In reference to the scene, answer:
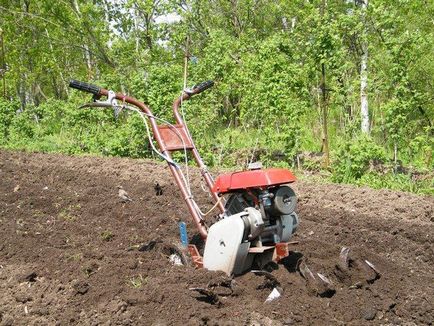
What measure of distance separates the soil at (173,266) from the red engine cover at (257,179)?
0.57 meters

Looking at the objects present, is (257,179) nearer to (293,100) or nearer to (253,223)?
(253,223)

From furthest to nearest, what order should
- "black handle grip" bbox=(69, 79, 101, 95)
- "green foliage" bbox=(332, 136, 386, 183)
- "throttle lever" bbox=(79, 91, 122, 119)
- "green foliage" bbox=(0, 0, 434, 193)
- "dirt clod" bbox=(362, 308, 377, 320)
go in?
"green foliage" bbox=(0, 0, 434, 193), "green foliage" bbox=(332, 136, 386, 183), "throttle lever" bbox=(79, 91, 122, 119), "black handle grip" bbox=(69, 79, 101, 95), "dirt clod" bbox=(362, 308, 377, 320)

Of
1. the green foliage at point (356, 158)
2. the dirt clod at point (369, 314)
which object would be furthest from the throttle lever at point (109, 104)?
the green foliage at point (356, 158)

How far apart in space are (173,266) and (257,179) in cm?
98

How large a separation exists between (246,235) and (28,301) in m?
1.44

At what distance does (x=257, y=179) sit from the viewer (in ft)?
13.2

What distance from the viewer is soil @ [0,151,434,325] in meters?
3.76

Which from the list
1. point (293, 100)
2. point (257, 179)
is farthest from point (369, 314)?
point (293, 100)

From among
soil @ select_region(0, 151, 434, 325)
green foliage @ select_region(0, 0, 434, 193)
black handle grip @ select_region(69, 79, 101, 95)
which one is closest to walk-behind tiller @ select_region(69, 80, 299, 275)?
soil @ select_region(0, 151, 434, 325)

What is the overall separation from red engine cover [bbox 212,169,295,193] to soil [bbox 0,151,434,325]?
572mm

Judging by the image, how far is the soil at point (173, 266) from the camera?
3764 millimetres

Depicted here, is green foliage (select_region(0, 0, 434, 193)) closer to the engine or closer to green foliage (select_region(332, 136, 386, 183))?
green foliage (select_region(332, 136, 386, 183))

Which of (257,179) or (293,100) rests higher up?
(293,100)

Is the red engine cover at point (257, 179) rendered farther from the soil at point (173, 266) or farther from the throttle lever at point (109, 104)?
the throttle lever at point (109, 104)
